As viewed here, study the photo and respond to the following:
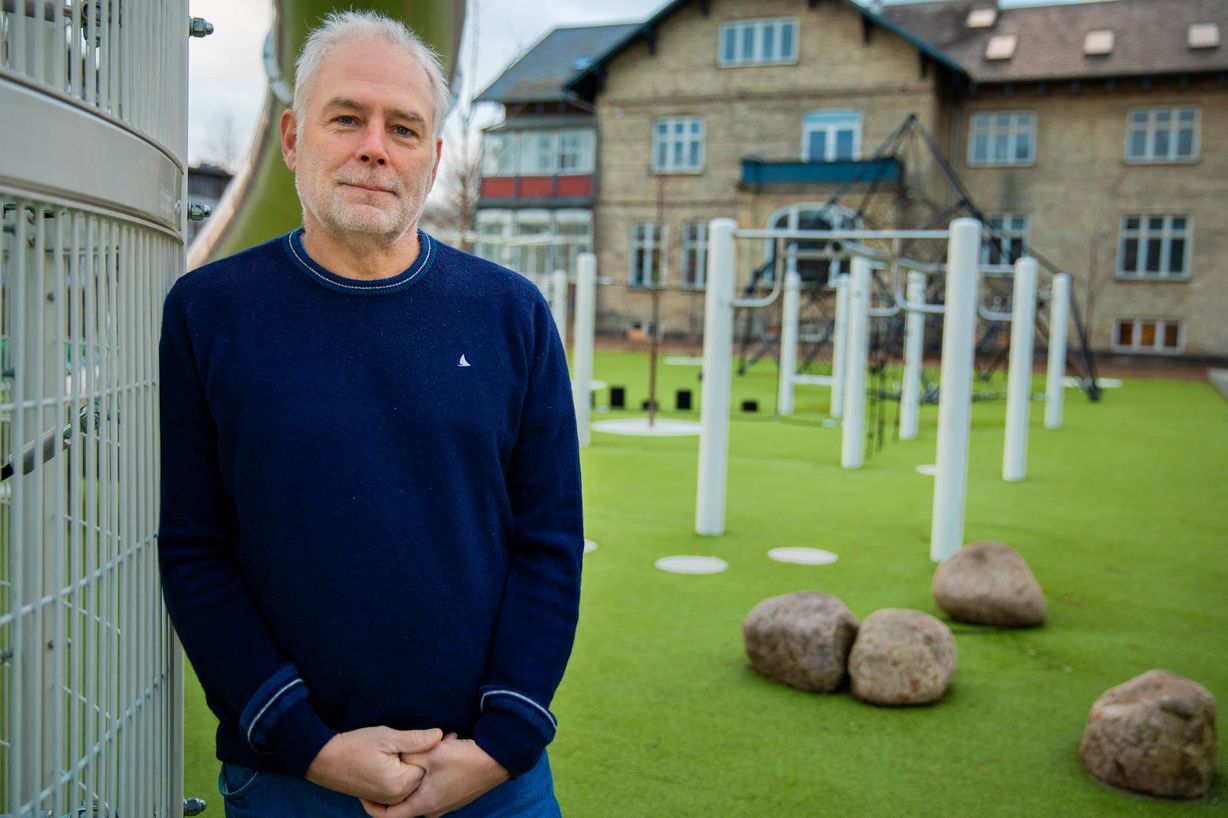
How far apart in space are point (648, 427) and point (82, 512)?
1096 centimetres

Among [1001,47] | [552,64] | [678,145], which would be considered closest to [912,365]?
[678,145]

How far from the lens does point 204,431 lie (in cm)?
170

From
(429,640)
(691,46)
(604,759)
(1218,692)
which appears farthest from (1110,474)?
(691,46)

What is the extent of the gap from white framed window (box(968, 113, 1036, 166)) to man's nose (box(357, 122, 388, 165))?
33.0m

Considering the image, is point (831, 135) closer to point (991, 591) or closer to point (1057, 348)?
point (1057, 348)

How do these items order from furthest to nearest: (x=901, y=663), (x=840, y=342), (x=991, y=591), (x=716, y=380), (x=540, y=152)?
(x=540, y=152) → (x=840, y=342) → (x=716, y=380) → (x=991, y=591) → (x=901, y=663)

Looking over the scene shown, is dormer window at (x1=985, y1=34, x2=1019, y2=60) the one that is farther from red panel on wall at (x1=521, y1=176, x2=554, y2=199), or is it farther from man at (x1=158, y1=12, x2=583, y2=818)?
man at (x1=158, y1=12, x2=583, y2=818)

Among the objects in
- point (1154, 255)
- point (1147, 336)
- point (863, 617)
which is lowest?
point (863, 617)

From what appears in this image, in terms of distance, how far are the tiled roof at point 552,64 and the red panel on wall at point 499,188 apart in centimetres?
255

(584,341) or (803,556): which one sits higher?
(584,341)

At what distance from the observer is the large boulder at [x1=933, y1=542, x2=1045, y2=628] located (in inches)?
192

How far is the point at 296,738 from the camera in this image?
64.6 inches

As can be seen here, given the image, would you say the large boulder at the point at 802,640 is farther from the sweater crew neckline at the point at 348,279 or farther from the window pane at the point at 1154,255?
the window pane at the point at 1154,255

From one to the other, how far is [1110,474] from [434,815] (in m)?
9.45
